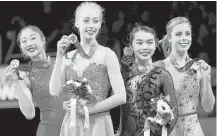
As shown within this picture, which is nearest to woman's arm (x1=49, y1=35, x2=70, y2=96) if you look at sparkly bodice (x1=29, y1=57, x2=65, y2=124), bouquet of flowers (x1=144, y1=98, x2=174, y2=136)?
sparkly bodice (x1=29, y1=57, x2=65, y2=124)

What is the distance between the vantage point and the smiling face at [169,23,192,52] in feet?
11.7

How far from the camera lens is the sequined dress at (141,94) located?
330cm

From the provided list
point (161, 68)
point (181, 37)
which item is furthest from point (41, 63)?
point (181, 37)

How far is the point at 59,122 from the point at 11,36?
0.72 meters

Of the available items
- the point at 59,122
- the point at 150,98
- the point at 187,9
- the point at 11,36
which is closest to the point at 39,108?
the point at 59,122

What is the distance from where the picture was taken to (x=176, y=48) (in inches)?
141

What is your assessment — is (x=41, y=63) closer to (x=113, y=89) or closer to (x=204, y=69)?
(x=113, y=89)

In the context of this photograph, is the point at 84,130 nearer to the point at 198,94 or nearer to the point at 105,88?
the point at 105,88

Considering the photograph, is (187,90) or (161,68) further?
(187,90)

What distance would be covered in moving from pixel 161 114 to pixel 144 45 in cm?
55

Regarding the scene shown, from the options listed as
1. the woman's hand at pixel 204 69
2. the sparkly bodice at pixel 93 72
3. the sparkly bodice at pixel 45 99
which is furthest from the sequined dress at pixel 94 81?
the woman's hand at pixel 204 69

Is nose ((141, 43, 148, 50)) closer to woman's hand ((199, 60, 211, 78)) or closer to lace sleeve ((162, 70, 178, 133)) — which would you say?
lace sleeve ((162, 70, 178, 133))

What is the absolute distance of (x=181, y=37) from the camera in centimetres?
357

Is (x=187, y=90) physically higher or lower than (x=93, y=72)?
lower
